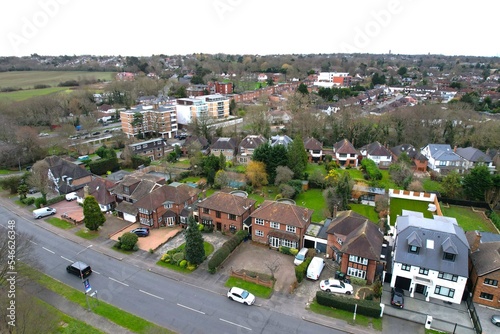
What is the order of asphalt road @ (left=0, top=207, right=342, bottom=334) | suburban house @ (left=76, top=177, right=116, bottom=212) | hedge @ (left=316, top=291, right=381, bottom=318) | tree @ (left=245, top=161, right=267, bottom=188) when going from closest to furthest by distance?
asphalt road @ (left=0, top=207, right=342, bottom=334) → hedge @ (left=316, top=291, right=381, bottom=318) → suburban house @ (left=76, top=177, right=116, bottom=212) → tree @ (left=245, top=161, right=267, bottom=188)

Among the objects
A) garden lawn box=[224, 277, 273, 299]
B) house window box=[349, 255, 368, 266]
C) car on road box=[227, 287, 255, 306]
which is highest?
house window box=[349, 255, 368, 266]

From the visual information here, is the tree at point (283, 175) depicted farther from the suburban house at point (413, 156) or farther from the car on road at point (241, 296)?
the suburban house at point (413, 156)

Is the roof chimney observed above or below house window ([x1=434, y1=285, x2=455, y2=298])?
above

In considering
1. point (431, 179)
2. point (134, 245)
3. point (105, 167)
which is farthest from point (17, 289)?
point (431, 179)

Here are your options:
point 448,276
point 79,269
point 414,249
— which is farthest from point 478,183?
point 79,269

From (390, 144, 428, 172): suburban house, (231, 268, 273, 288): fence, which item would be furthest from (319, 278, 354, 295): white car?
(390, 144, 428, 172): suburban house

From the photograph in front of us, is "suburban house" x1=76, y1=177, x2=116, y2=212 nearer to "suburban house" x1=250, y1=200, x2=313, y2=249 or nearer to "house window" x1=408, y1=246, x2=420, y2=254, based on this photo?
"suburban house" x1=250, y1=200, x2=313, y2=249

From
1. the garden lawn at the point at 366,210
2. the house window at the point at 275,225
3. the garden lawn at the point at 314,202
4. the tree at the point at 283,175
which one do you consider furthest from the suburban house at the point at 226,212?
the garden lawn at the point at 366,210

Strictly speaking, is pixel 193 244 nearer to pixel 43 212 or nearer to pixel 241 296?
pixel 241 296
